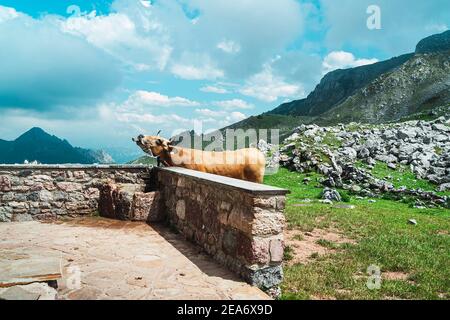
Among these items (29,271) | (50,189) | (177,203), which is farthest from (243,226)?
(50,189)

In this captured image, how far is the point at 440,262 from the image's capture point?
714 cm

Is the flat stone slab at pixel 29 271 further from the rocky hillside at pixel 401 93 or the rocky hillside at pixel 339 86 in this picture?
the rocky hillside at pixel 339 86

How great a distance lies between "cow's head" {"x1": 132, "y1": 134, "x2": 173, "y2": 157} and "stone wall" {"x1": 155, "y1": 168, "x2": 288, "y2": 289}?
3.06 meters

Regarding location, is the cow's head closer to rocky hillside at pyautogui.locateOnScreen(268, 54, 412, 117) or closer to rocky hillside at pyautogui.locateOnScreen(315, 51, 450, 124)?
rocky hillside at pyautogui.locateOnScreen(315, 51, 450, 124)

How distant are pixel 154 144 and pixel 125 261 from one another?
4515 mm

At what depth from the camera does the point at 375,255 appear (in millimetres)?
7516

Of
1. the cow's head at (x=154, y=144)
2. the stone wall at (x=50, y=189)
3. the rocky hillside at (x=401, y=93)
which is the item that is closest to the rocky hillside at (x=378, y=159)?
the cow's head at (x=154, y=144)

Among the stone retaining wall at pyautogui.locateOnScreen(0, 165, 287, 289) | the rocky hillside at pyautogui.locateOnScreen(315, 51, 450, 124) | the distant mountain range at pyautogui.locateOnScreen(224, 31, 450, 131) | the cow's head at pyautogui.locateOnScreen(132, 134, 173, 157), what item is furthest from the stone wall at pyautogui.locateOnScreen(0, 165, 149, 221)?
the rocky hillside at pyautogui.locateOnScreen(315, 51, 450, 124)

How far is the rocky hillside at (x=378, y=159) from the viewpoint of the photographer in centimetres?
1773

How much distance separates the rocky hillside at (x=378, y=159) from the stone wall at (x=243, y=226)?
34.0 ft

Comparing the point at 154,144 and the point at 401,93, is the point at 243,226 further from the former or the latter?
the point at 401,93
